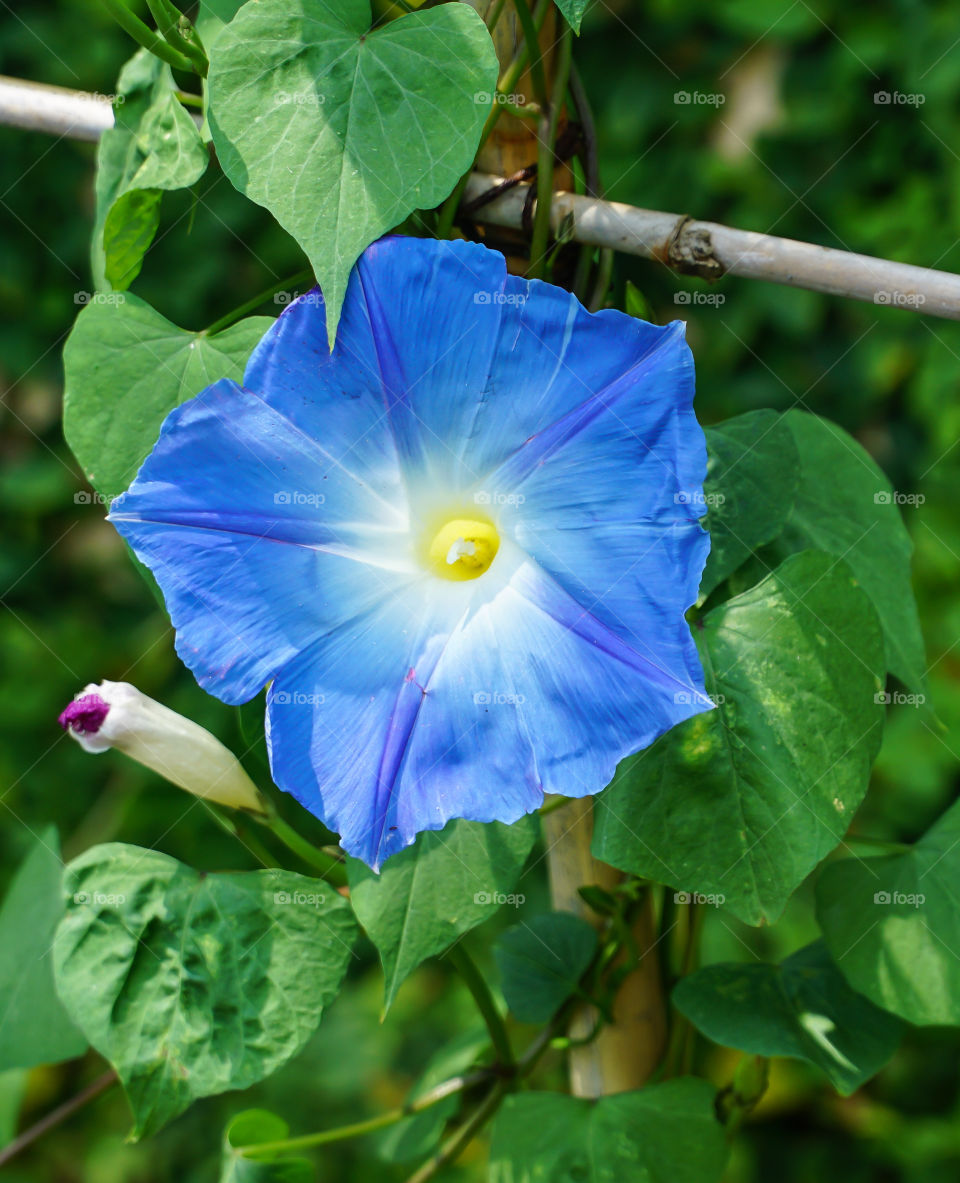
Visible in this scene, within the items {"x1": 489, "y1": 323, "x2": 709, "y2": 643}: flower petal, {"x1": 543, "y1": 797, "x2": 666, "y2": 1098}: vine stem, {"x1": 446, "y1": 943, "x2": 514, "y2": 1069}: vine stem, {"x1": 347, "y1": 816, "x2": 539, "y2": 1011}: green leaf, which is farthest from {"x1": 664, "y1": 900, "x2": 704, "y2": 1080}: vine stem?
{"x1": 489, "y1": 323, "x2": 709, "y2": 643}: flower petal

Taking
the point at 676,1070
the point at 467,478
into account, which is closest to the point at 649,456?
the point at 467,478

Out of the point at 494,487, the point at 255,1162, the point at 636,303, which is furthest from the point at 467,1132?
the point at 636,303

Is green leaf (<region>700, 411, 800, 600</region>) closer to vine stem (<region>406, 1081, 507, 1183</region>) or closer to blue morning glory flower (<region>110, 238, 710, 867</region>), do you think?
blue morning glory flower (<region>110, 238, 710, 867</region>)

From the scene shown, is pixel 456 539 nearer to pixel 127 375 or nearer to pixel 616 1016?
pixel 127 375

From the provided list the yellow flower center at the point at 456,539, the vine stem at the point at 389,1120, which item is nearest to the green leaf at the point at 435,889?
the yellow flower center at the point at 456,539

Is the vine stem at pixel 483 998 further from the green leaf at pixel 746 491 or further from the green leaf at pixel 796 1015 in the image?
the green leaf at pixel 746 491
